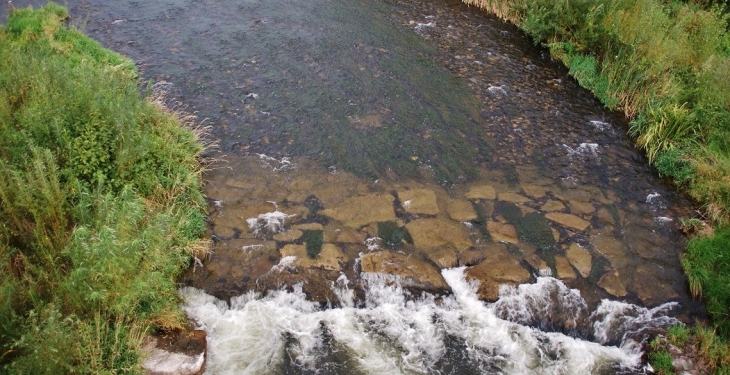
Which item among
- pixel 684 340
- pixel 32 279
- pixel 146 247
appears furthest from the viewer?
pixel 684 340

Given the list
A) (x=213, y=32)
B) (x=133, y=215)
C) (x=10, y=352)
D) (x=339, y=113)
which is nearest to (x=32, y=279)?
(x=10, y=352)

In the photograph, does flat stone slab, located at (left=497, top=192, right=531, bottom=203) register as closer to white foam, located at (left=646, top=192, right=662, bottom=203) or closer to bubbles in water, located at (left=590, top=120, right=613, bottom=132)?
white foam, located at (left=646, top=192, right=662, bottom=203)

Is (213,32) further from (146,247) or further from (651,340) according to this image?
(651,340)

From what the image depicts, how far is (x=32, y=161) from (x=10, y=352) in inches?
97.1

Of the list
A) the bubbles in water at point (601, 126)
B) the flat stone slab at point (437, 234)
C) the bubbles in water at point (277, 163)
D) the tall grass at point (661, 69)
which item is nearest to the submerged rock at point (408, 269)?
the flat stone slab at point (437, 234)

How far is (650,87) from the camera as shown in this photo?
1162cm

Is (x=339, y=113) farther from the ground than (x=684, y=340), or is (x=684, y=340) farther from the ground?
(x=339, y=113)

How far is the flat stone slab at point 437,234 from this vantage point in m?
8.39

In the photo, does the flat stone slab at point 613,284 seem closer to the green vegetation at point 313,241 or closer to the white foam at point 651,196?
the white foam at point 651,196

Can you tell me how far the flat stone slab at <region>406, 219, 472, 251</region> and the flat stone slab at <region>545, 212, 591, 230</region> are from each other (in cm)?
167

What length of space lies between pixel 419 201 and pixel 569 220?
2592mm

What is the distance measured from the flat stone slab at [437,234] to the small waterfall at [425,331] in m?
0.57

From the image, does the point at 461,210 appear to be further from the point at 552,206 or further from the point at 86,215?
the point at 86,215

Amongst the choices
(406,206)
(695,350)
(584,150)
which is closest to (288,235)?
(406,206)
